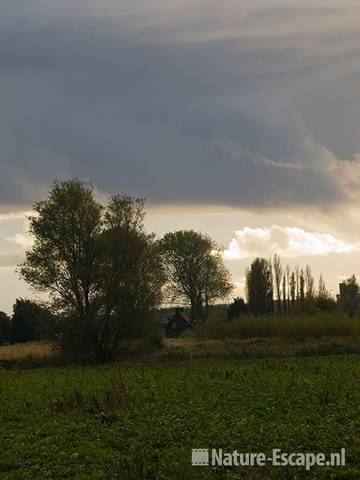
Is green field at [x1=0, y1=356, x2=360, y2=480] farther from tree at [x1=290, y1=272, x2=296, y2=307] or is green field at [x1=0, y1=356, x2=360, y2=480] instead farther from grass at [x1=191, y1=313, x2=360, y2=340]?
tree at [x1=290, y1=272, x2=296, y2=307]

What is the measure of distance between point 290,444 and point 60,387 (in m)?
17.5

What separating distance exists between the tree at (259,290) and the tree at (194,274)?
5.01m

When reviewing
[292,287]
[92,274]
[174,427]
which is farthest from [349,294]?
[174,427]

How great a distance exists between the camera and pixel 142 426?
17188 millimetres

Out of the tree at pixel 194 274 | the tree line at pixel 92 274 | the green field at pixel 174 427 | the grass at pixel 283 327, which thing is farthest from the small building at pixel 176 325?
the green field at pixel 174 427

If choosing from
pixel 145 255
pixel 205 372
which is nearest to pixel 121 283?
pixel 145 255

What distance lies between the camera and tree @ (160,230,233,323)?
318 ft

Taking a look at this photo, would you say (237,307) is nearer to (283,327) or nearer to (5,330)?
(283,327)

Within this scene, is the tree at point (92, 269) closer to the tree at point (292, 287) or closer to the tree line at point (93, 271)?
the tree line at point (93, 271)

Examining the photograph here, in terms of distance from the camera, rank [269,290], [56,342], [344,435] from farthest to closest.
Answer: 1. [269,290]
2. [56,342]
3. [344,435]

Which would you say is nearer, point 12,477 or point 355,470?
point 355,470

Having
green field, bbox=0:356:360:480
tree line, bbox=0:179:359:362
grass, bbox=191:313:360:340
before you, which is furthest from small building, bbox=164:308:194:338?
green field, bbox=0:356:360:480

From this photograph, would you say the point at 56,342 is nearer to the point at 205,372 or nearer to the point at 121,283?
the point at 121,283

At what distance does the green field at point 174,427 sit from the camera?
1311 cm
